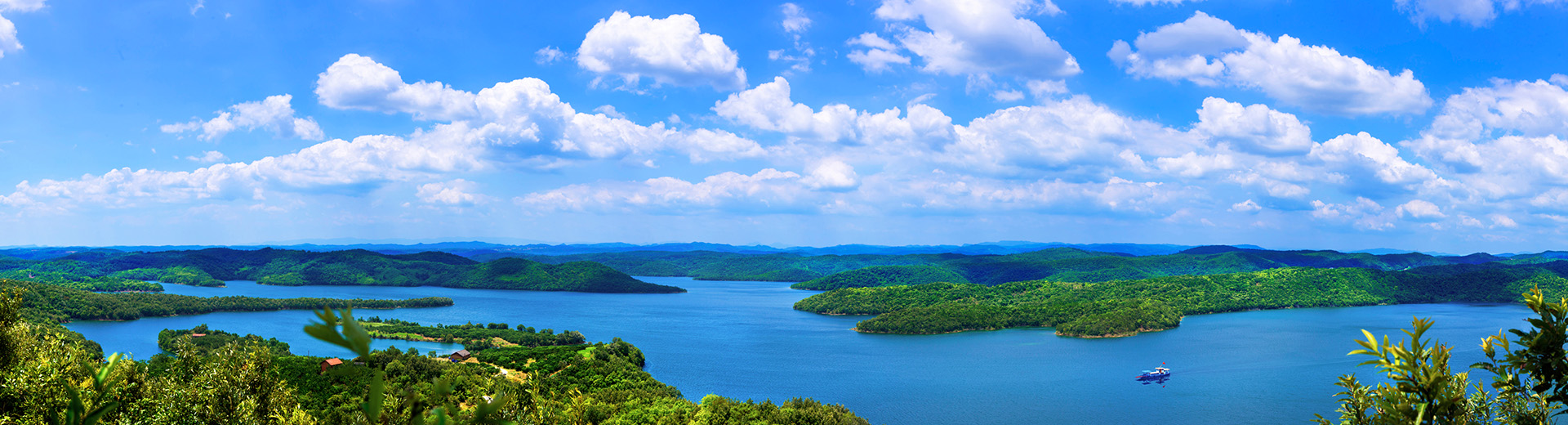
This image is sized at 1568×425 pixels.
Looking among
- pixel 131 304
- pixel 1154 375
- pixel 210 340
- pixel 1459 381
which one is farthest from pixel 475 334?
pixel 1459 381

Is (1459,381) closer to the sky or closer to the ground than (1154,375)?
closer to the sky

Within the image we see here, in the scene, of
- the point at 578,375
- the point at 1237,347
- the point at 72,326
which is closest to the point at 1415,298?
the point at 1237,347

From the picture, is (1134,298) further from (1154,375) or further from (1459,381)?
(1459,381)

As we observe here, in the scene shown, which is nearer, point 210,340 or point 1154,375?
point 1154,375

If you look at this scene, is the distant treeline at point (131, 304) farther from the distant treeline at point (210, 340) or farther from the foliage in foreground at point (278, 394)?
the foliage in foreground at point (278, 394)

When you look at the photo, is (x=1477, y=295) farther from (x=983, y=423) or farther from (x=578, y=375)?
(x=578, y=375)

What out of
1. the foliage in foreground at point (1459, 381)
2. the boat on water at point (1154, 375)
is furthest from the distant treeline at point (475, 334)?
the foliage in foreground at point (1459, 381)

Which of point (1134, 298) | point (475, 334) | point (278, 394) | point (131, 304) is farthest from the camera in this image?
point (1134, 298)
